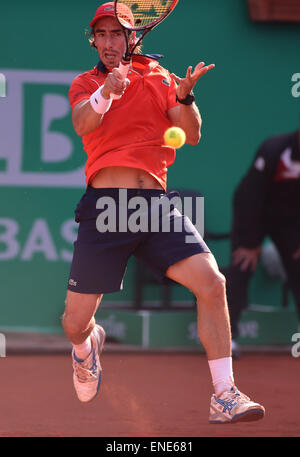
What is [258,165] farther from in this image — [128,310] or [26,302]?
[26,302]

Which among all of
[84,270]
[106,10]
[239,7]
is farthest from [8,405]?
[239,7]

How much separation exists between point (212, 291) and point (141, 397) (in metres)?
1.49

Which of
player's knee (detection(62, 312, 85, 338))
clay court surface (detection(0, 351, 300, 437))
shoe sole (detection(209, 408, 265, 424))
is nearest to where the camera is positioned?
shoe sole (detection(209, 408, 265, 424))

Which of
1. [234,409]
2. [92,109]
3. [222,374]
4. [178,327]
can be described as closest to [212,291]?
[222,374]

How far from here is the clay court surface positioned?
4.04m

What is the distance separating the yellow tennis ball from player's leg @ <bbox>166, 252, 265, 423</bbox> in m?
0.46

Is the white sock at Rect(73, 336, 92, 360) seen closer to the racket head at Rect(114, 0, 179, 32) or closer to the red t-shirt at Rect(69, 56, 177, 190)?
the red t-shirt at Rect(69, 56, 177, 190)

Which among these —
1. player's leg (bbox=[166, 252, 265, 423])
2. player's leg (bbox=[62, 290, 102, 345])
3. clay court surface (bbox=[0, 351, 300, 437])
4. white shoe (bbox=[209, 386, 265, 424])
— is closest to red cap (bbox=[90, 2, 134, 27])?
player's leg (bbox=[166, 252, 265, 423])

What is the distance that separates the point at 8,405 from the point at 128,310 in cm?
244

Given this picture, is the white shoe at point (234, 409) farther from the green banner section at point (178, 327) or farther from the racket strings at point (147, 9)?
the green banner section at point (178, 327)

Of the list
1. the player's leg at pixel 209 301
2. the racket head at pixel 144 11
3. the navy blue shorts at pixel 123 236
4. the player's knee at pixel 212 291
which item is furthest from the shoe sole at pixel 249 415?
the racket head at pixel 144 11

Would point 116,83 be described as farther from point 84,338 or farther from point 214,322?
point 84,338

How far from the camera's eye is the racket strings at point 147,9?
3.95 metres

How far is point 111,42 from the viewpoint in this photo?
12.4ft
